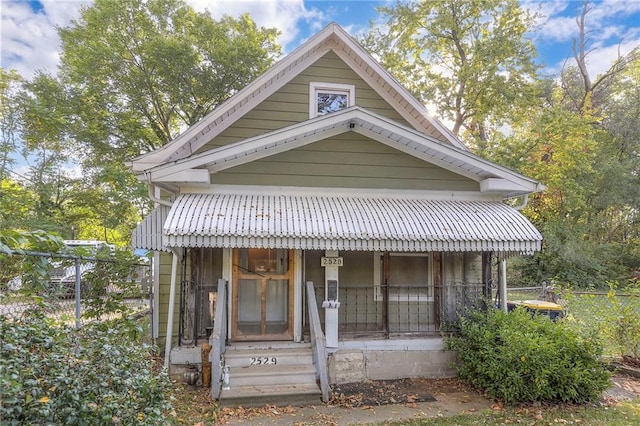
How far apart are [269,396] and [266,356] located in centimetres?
83

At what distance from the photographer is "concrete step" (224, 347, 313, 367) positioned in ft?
20.0

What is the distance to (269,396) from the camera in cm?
545

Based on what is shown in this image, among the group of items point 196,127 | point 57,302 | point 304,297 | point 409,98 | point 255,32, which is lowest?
point 304,297

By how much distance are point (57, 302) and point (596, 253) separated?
26391 mm

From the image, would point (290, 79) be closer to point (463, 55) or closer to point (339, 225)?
point (339, 225)

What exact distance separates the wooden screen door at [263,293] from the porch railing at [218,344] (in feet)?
2.39

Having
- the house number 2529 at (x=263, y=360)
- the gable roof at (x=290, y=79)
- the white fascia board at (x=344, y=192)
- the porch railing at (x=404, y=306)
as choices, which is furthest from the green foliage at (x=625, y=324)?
the house number 2529 at (x=263, y=360)

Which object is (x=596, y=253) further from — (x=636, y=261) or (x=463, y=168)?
(x=463, y=168)

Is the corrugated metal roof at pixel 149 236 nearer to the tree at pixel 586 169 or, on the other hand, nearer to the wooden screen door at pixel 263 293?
the wooden screen door at pixel 263 293

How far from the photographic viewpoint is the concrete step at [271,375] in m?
5.75

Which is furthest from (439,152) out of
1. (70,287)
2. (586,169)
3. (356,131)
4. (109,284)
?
(586,169)

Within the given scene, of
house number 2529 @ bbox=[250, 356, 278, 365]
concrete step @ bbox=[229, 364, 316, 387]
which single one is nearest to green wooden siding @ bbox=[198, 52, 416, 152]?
house number 2529 @ bbox=[250, 356, 278, 365]

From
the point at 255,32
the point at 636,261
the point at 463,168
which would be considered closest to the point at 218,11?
the point at 255,32

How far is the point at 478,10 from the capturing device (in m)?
17.7
